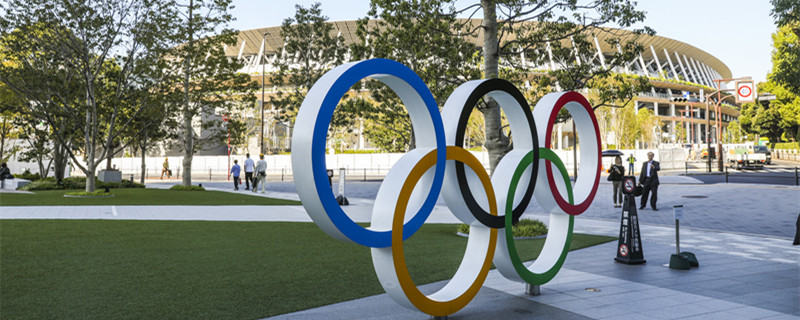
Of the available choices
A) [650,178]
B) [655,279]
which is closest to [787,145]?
[650,178]

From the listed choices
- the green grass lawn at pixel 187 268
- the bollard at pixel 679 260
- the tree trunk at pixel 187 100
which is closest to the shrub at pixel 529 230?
the green grass lawn at pixel 187 268

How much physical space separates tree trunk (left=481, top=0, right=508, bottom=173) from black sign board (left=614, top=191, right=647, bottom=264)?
9.60 feet

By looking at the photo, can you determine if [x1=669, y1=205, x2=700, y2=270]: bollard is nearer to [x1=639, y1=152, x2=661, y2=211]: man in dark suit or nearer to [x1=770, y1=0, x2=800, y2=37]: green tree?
[x1=639, y1=152, x2=661, y2=211]: man in dark suit

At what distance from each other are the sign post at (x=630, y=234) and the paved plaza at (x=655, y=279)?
16 centimetres

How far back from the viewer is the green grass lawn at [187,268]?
5207mm

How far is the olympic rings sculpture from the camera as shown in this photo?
13.0ft

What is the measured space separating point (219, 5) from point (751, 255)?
72.6 feet

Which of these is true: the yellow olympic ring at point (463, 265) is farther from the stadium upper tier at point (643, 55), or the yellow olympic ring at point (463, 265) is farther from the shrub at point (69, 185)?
the stadium upper tier at point (643, 55)

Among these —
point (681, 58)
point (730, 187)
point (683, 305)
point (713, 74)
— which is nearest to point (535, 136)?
point (683, 305)

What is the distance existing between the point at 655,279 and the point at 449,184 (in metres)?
3.39

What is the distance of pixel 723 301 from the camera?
557 centimetres

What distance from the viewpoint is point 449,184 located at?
17.0 ft

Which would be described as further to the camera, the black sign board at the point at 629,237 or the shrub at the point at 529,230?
the shrub at the point at 529,230

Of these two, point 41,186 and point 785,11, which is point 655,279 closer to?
point 785,11
